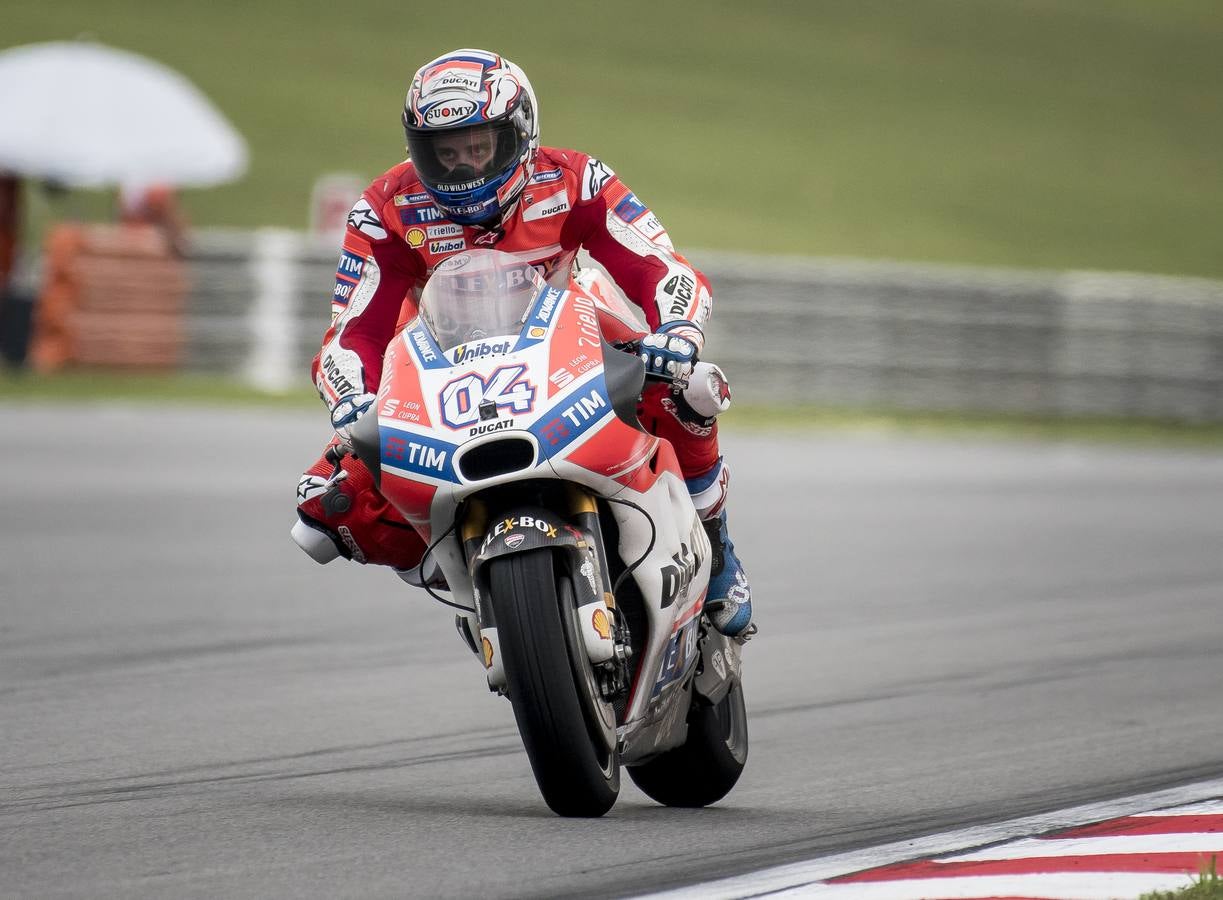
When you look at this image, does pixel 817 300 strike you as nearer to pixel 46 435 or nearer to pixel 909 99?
pixel 46 435

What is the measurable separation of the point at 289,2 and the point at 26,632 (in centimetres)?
4337

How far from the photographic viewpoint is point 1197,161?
159ft

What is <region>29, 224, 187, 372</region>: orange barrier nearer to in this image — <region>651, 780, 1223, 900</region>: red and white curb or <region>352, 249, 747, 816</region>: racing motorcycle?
<region>352, 249, 747, 816</region>: racing motorcycle

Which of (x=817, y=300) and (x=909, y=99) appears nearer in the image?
(x=817, y=300)

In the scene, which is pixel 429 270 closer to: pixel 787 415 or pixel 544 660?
pixel 544 660

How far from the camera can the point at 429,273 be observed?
5.41 m

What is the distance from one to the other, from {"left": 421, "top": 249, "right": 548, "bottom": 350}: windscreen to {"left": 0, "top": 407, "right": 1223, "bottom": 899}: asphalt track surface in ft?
3.81

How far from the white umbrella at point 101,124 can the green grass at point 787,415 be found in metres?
2.25

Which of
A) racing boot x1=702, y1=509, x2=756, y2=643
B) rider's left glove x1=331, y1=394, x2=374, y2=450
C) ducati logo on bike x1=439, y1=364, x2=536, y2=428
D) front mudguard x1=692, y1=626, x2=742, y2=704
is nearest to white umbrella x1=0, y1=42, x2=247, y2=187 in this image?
racing boot x1=702, y1=509, x2=756, y2=643

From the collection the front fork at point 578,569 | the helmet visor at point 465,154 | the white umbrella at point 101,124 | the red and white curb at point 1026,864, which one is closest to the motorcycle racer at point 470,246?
the helmet visor at point 465,154

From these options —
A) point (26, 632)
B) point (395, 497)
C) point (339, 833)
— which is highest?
point (395, 497)

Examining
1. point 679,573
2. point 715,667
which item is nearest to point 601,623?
point 679,573

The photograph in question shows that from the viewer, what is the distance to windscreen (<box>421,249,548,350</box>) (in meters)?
4.89

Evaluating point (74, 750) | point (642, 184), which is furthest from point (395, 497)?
point (642, 184)
